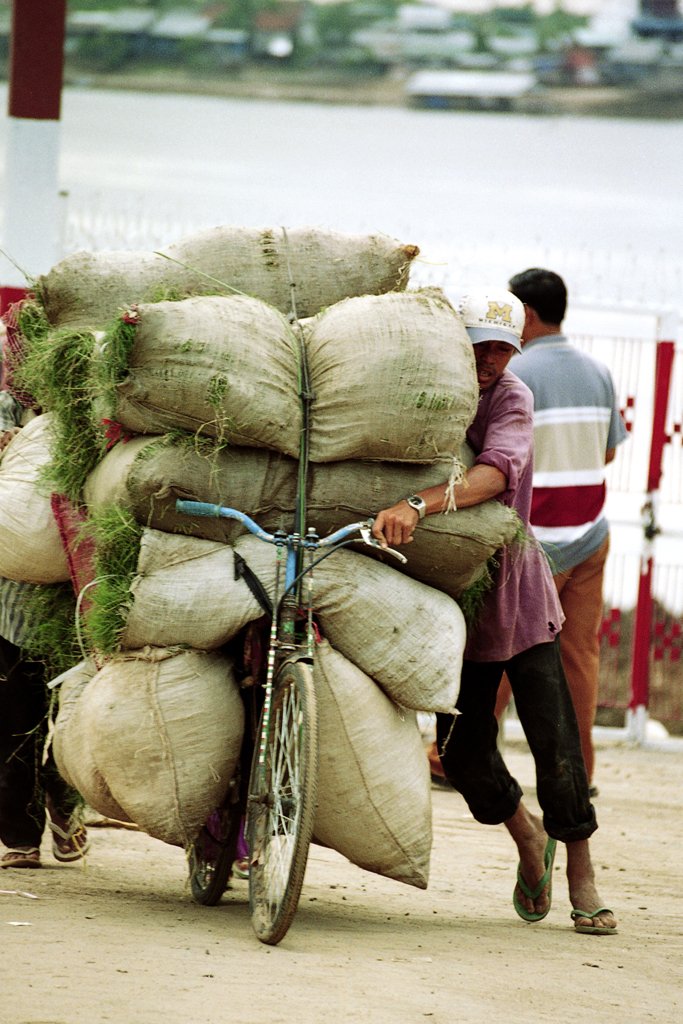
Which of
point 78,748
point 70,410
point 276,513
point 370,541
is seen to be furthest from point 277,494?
point 78,748

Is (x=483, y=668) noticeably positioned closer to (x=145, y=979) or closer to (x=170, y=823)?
(x=170, y=823)

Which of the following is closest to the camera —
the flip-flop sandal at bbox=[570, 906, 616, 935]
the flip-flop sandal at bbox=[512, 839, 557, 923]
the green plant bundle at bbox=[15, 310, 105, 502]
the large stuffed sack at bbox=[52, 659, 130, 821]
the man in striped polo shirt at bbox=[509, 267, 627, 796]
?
the large stuffed sack at bbox=[52, 659, 130, 821]

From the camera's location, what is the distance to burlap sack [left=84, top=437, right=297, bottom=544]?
4.61 meters

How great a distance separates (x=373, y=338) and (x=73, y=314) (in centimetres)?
117

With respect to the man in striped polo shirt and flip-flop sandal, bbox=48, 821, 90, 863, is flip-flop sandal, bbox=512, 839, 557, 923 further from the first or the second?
the man in striped polo shirt

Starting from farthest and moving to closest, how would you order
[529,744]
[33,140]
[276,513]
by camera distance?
[33,140], [529,744], [276,513]

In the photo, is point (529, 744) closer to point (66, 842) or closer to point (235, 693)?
point (235, 693)

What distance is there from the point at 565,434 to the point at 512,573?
6.69 ft

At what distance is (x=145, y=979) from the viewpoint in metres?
3.99

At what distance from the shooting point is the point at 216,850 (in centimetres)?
515

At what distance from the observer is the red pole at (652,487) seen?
9.14 m

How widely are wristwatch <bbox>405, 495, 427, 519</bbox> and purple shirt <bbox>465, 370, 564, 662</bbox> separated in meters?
0.39

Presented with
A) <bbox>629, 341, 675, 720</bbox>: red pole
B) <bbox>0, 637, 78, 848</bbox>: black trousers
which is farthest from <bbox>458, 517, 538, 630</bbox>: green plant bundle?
<bbox>629, 341, 675, 720</bbox>: red pole

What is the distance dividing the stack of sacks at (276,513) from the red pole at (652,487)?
451cm
